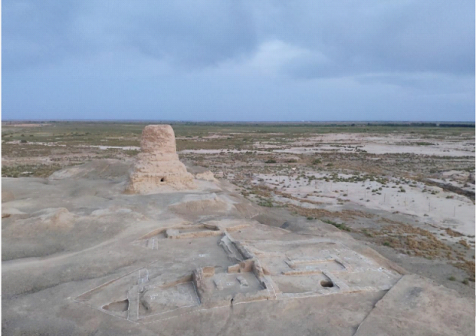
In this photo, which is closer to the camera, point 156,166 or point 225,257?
point 225,257

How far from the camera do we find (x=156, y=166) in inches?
655

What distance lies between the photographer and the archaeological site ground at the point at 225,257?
6547 mm

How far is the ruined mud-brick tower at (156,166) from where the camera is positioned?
1633cm

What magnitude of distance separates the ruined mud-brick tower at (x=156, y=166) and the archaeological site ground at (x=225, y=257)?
55 millimetres

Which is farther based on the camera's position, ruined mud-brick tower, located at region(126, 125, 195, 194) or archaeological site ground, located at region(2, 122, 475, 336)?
ruined mud-brick tower, located at region(126, 125, 195, 194)

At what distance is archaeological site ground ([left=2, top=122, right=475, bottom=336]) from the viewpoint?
655 cm

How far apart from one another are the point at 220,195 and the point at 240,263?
25.4 ft

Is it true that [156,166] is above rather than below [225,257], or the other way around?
above

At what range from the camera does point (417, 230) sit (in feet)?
44.8

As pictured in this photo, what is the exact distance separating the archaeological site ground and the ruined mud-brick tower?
2.2 inches

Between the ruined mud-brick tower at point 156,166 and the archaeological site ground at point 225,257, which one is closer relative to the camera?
the archaeological site ground at point 225,257

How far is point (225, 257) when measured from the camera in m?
9.52

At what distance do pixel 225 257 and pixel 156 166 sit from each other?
326 inches

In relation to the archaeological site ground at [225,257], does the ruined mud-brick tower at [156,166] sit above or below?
above
